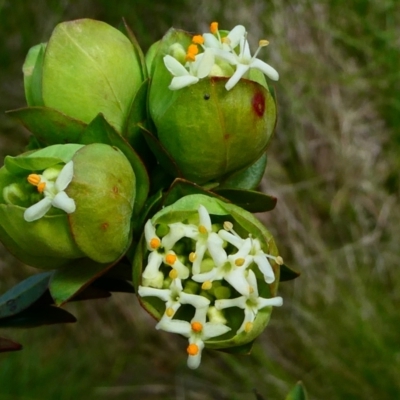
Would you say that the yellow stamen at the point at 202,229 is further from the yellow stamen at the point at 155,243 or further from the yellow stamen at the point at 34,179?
the yellow stamen at the point at 34,179

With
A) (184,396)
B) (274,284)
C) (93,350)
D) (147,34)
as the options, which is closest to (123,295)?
(93,350)

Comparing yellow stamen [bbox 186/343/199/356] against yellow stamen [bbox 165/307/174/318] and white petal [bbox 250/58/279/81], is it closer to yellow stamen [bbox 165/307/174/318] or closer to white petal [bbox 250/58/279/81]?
yellow stamen [bbox 165/307/174/318]

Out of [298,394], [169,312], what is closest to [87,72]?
[169,312]

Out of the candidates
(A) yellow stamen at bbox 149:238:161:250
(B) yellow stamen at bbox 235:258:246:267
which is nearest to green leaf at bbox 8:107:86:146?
(A) yellow stamen at bbox 149:238:161:250

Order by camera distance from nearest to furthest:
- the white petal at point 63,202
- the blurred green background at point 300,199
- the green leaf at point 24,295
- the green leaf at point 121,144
Answer: the white petal at point 63,202 → the green leaf at point 121,144 → the green leaf at point 24,295 → the blurred green background at point 300,199

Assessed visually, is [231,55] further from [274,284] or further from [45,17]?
[45,17]

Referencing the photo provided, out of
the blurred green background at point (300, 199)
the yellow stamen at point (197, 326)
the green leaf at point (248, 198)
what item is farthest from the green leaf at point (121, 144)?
the blurred green background at point (300, 199)
